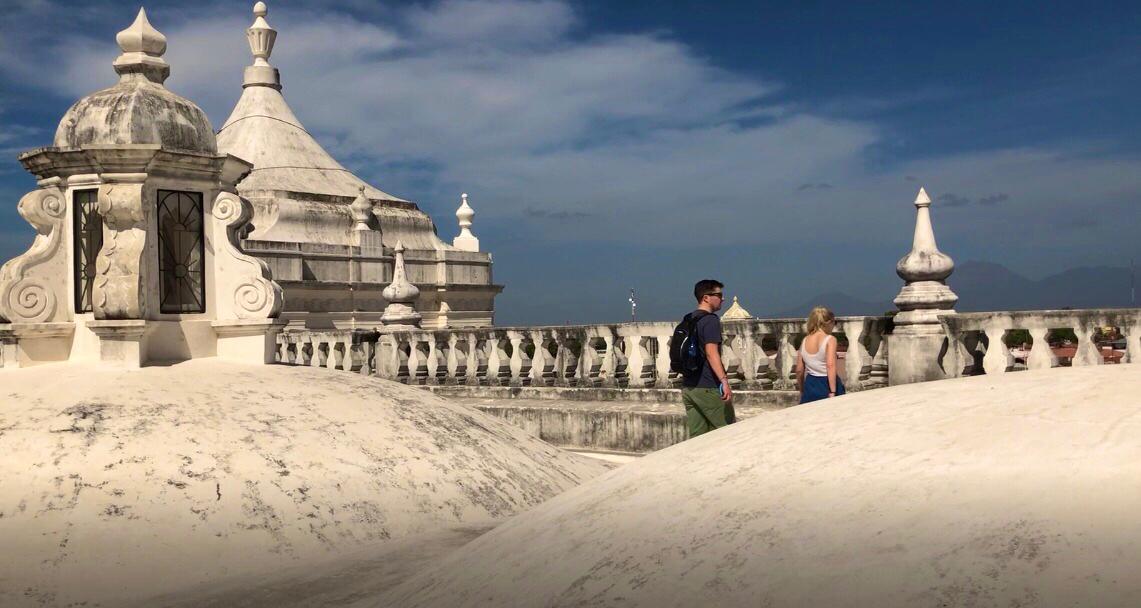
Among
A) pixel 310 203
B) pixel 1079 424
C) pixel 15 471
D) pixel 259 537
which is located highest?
pixel 310 203

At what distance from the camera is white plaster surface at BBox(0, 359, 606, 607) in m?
6.07

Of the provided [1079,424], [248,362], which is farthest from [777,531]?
[248,362]

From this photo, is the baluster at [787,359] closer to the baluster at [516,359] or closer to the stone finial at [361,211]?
the baluster at [516,359]

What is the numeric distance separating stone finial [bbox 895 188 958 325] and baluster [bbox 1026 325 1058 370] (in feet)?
3.46

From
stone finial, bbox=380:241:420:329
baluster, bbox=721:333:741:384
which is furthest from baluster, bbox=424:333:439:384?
baluster, bbox=721:333:741:384

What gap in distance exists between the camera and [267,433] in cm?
748

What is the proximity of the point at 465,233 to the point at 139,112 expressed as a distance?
67.4ft

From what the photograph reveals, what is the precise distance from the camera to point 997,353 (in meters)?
8.69

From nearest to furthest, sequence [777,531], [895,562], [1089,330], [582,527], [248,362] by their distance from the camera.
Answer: [895,562] < [777,531] < [582,527] < [1089,330] < [248,362]

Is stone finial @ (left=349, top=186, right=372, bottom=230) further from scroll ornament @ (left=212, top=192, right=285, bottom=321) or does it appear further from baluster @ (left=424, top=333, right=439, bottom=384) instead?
scroll ornament @ (left=212, top=192, right=285, bottom=321)

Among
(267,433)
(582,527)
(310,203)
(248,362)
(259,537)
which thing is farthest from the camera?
(310,203)

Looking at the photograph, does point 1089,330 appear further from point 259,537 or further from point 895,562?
point 259,537

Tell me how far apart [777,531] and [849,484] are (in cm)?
38

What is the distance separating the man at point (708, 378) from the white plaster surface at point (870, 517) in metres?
2.57
